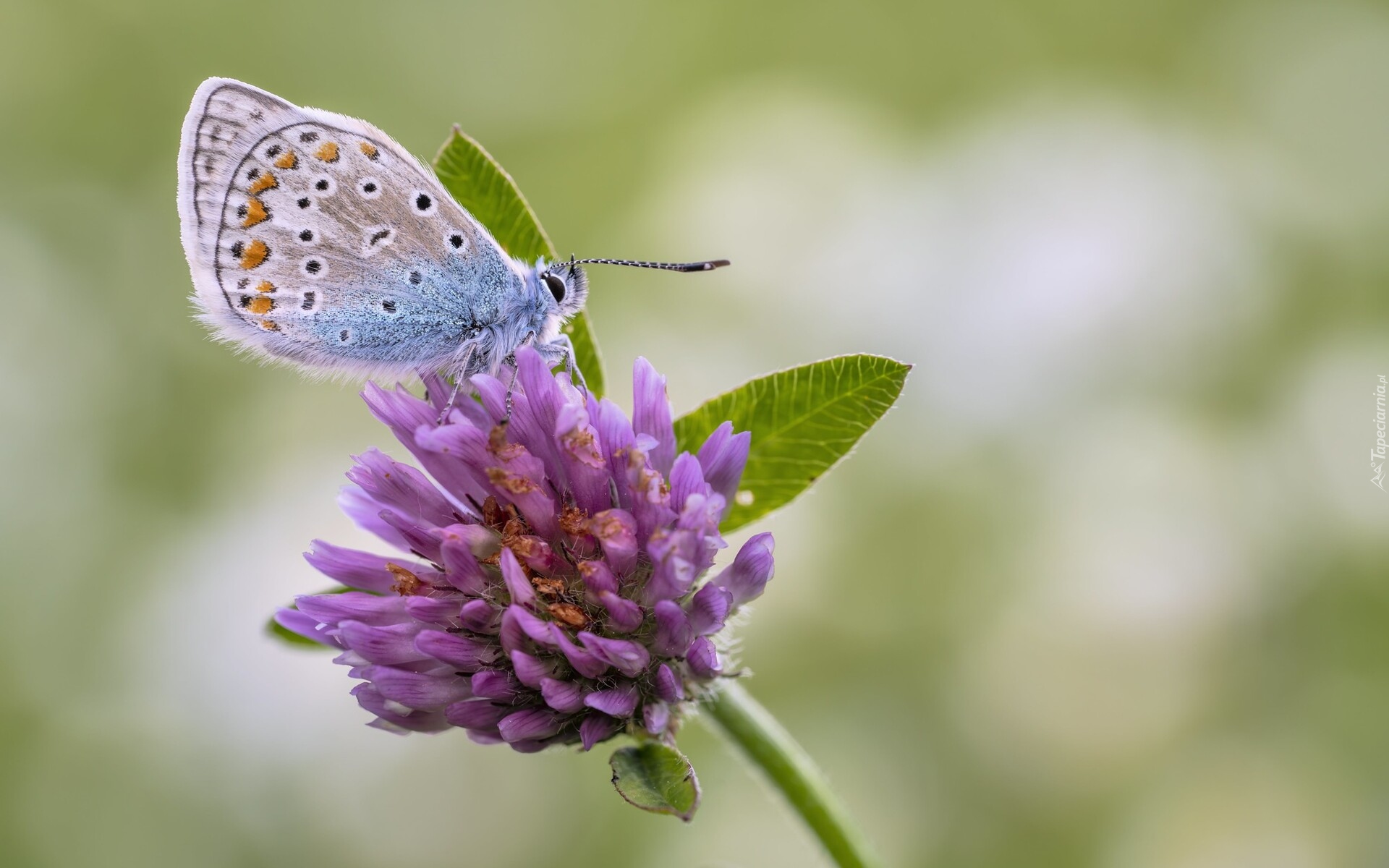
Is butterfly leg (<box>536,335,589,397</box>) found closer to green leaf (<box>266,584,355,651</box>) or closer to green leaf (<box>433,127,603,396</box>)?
green leaf (<box>433,127,603,396</box>)

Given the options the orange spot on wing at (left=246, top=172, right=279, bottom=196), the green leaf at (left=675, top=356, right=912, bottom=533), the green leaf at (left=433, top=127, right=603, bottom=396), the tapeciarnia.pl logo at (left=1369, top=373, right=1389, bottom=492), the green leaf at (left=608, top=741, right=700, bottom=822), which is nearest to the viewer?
the green leaf at (left=608, top=741, right=700, bottom=822)

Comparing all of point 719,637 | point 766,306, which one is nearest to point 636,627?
point 719,637

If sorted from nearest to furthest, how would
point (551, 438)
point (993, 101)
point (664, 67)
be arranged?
point (551, 438) < point (993, 101) < point (664, 67)

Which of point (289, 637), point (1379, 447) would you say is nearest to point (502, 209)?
point (289, 637)

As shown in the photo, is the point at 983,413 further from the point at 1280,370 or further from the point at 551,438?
the point at 551,438

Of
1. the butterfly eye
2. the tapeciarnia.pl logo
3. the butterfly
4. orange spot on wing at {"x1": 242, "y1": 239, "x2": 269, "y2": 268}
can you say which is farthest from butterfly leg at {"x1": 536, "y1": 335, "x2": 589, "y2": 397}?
the tapeciarnia.pl logo

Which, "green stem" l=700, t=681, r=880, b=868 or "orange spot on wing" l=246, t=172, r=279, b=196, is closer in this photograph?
"green stem" l=700, t=681, r=880, b=868

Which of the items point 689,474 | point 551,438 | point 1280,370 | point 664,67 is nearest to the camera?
point 689,474
